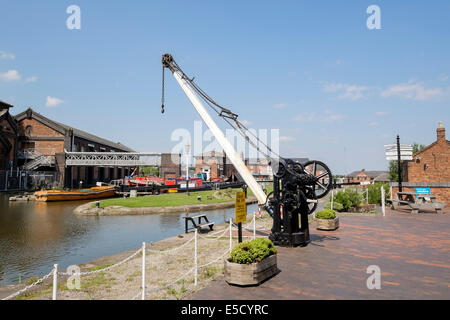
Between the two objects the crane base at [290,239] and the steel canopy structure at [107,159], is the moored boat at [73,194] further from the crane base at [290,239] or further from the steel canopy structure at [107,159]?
the crane base at [290,239]

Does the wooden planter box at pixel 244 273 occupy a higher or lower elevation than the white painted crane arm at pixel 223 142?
lower

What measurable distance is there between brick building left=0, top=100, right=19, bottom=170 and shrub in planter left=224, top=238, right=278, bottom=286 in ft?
167

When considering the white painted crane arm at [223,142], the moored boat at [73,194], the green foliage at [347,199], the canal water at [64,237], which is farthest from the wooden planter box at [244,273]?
the moored boat at [73,194]

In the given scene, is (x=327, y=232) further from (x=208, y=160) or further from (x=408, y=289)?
(x=208, y=160)

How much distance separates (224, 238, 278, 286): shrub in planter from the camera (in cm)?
651

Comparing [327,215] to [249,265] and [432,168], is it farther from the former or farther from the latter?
[432,168]

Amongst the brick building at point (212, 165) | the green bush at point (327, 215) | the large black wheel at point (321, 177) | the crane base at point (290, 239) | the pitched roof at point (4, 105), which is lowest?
the crane base at point (290, 239)

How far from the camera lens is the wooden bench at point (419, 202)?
20.4 meters

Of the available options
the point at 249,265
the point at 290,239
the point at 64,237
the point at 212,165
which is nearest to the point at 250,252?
the point at 249,265

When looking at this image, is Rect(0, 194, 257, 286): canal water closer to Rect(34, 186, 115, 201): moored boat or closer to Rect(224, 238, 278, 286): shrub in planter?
Rect(224, 238, 278, 286): shrub in planter

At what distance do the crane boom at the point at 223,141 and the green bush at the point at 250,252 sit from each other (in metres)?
5.27

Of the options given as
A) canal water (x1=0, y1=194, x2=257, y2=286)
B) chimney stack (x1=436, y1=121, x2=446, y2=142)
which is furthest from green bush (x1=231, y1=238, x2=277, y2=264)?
chimney stack (x1=436, y1=121, x2=446, y2=142)

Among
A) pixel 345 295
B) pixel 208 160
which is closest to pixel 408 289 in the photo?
pixel 345 295

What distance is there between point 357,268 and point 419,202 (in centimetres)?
1809
